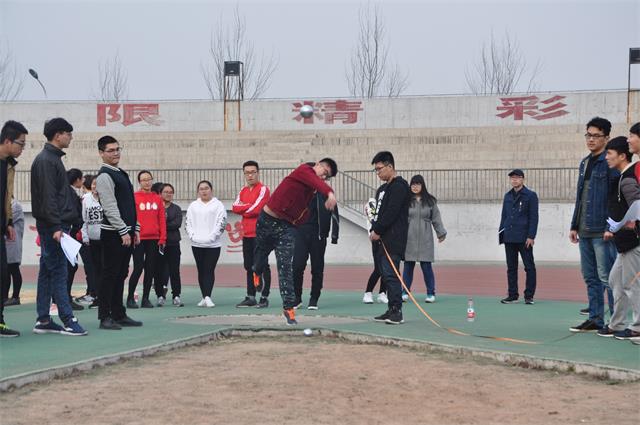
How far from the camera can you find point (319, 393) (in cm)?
664

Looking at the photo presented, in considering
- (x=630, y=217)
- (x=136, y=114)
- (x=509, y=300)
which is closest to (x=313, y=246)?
(x=509, y=300)

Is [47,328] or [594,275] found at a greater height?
[594,275]

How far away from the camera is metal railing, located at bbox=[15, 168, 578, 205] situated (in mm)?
28359

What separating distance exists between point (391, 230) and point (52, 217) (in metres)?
3.93

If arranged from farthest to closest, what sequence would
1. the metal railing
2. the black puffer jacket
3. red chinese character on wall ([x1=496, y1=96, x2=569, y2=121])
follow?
red chinese character on wall ([x1=496, y1=96, x2=569, y2=121]), the metal railing, the black puffer jacket

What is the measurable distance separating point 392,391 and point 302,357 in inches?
69.2

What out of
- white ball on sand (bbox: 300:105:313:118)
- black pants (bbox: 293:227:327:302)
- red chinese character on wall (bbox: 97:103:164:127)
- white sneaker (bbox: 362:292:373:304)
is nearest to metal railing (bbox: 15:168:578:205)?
white ball on sand (bbox: 300:105:313:118)

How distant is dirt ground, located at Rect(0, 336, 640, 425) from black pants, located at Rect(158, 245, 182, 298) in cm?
550

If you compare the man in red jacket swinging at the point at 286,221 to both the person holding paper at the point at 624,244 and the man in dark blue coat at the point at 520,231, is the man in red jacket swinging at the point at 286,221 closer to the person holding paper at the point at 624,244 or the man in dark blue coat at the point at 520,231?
the person holding paper at the point at 624,244

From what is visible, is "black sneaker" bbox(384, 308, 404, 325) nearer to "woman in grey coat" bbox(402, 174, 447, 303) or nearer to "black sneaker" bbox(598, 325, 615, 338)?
"black sneaker" bbox(598, 325, 615, 338)

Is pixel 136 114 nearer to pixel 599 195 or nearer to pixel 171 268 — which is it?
pixel 171 268

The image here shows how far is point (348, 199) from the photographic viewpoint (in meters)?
29.0

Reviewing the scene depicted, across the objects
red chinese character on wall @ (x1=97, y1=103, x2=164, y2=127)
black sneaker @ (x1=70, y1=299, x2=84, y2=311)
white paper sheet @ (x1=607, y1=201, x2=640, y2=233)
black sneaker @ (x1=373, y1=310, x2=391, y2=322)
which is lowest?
black sneaker @ (x1=70, y1=299, x2=84, y2=311)

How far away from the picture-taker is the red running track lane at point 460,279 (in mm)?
16688
